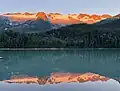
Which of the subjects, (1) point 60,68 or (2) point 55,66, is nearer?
(1) point 60,68

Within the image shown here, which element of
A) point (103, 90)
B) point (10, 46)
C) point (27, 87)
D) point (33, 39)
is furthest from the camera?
point (33, 39)

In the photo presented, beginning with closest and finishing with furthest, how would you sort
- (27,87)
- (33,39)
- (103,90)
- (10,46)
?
(103,90), (27,87), (10,46), (33,39)

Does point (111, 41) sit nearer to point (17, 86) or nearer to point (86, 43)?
point (86, 43)

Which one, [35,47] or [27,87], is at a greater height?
[27,87]

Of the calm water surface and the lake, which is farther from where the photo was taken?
the calm water surface

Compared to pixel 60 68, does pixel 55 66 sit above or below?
below

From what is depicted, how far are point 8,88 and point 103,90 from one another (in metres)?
6.98

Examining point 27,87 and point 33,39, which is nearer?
point 27,87

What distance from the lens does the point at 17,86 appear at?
26328 mm

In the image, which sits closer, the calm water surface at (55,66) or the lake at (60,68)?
the lake at (60,68)

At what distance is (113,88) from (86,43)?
12384 centimetres

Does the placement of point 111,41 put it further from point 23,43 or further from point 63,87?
point 63,87

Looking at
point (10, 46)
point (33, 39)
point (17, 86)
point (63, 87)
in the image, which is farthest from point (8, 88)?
point (33, 39)

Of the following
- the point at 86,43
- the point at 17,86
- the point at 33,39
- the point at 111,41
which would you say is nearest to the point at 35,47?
the point at 33,39
